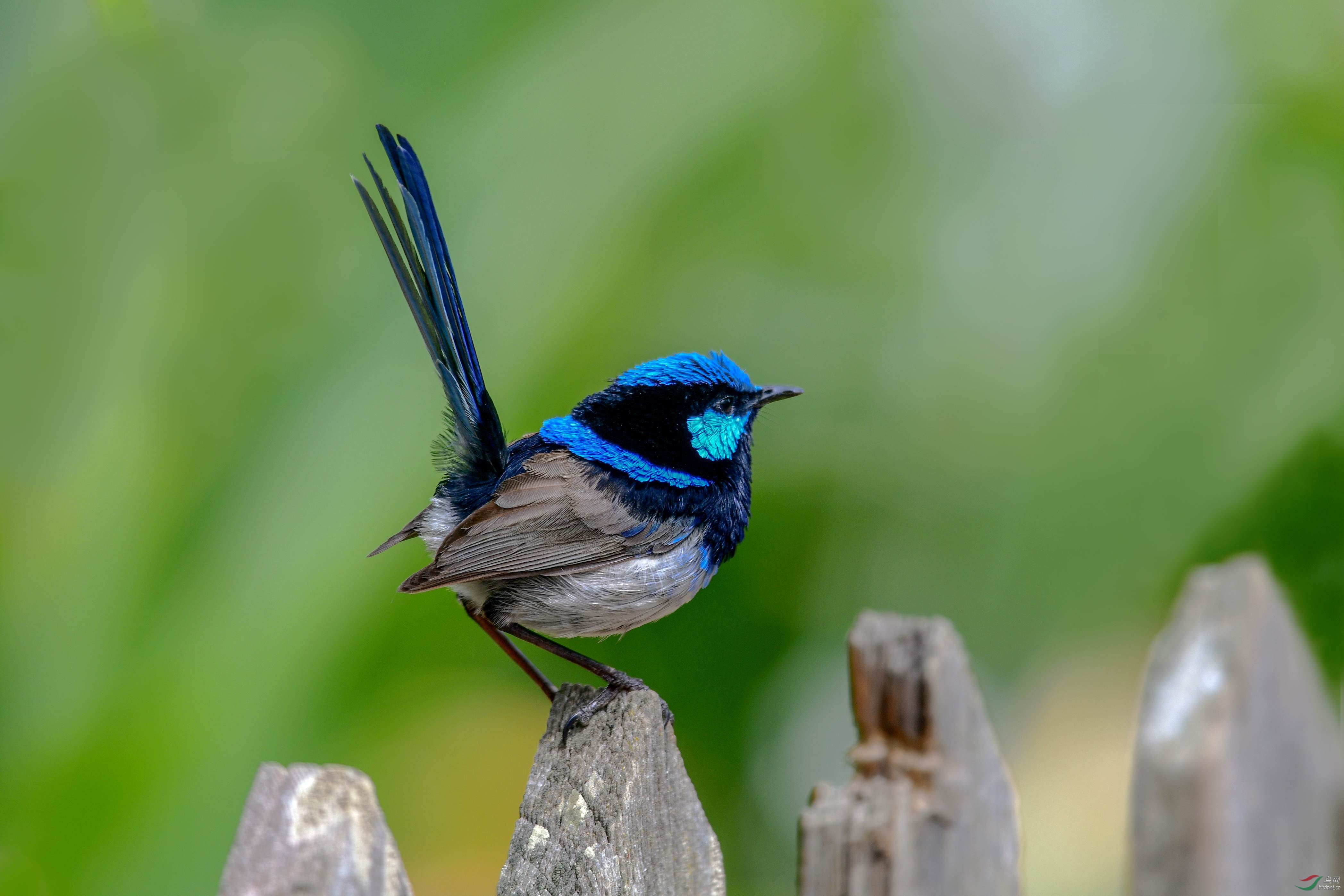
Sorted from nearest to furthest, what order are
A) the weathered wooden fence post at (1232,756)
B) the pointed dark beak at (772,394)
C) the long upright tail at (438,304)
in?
1. the weathered wooden fence post at (1232,756)
2. the long upright tail at (438,304)
3. the pointed dark beak at (772,394)

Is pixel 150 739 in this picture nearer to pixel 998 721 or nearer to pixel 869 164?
pixel 998 721

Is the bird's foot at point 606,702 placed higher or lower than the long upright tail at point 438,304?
lower

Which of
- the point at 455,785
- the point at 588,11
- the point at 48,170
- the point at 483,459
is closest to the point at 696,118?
the point at 588,11

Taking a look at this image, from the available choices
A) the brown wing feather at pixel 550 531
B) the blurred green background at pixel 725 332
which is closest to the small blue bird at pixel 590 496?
the brown wing feather at pixel 550 531

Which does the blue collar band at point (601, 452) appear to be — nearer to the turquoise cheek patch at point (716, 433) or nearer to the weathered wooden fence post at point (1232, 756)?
the turquoise cheek patch at point (716, 433)

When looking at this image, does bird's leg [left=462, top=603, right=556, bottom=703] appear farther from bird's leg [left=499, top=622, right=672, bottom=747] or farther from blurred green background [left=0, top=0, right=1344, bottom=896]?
blurred green background [left=0, top=0, right=1344, bottom=896]

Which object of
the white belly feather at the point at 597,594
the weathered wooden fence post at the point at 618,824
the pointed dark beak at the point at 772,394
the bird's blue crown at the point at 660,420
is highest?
the pointed dark beak at the point at 772,394

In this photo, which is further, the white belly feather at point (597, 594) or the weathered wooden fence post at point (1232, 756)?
the white belly feather at point (597, 594)
